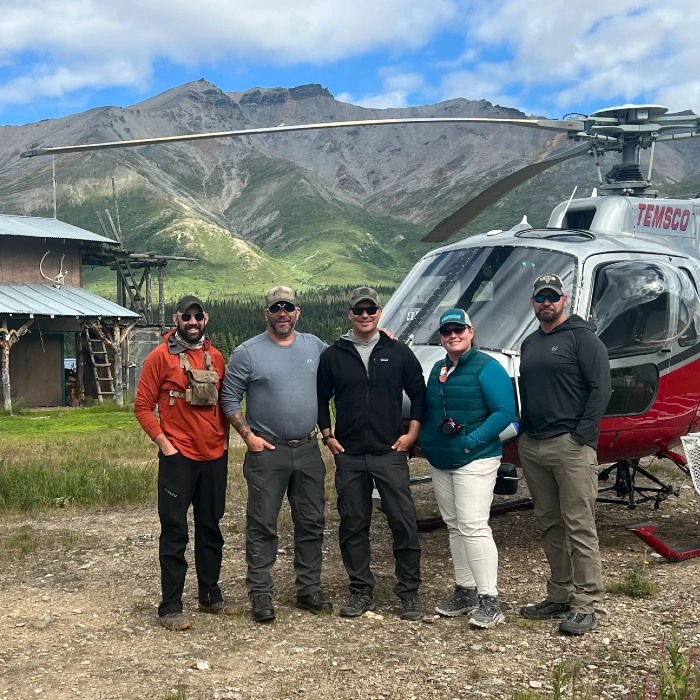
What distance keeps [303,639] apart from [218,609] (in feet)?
3.02

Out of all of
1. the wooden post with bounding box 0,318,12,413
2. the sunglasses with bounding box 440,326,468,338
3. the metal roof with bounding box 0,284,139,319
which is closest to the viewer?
the sunglasses with bounding box 440,326,468,338

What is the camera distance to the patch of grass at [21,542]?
838 centimetres

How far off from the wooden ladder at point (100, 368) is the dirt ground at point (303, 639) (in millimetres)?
23948

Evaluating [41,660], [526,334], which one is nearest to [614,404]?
[526,334]

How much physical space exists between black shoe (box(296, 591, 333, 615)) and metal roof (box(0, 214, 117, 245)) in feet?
90.7

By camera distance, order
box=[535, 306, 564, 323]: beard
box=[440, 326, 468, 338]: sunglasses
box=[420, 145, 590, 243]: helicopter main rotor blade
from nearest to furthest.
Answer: box=[440, 326, 468, 338]: sunglasses, box=[535, 306, 564, 323]: beard, box=[420, 145, 590, 243]: helicopter main rotor blade

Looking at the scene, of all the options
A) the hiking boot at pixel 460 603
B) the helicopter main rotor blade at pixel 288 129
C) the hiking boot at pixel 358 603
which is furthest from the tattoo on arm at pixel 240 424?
the helicopter main rotor blade at pixel 288 129

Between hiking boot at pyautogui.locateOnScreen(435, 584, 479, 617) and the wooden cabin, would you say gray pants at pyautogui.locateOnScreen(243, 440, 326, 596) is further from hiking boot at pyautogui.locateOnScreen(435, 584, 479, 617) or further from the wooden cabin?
the wooden cabin

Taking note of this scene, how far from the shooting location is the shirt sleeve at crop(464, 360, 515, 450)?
18.6ft

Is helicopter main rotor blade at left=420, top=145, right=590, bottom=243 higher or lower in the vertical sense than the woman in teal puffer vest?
higher

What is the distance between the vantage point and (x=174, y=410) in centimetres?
594

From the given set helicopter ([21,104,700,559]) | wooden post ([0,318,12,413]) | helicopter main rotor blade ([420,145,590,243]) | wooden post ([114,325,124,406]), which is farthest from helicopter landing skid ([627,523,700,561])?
wooden post ([114,325,124,406])

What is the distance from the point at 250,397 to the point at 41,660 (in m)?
2.16

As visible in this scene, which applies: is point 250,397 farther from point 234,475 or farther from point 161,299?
point 161,299
